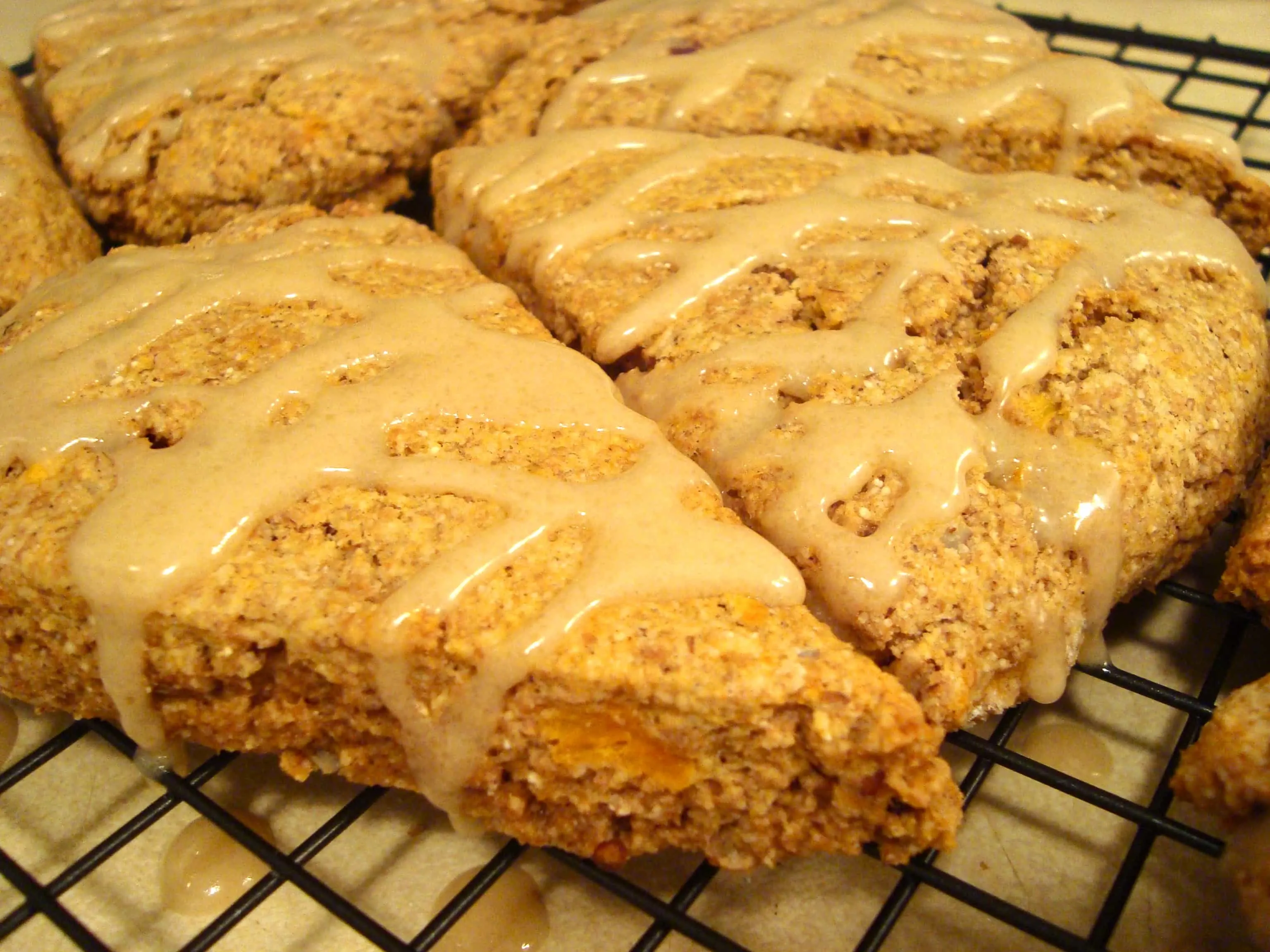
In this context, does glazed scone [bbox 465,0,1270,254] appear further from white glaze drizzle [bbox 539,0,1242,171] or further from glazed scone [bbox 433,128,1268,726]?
glazed scone [bbox 433,128,1268,726]

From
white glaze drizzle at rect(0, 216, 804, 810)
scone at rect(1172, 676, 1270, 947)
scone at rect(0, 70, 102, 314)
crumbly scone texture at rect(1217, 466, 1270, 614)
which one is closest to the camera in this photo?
scone at rect(1172, 676, 1270, 947)

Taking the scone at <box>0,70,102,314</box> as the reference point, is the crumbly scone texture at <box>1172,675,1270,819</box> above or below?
below

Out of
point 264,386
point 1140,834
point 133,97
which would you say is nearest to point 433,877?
point 264,386

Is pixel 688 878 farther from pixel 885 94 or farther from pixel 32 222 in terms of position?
pixel 32 222

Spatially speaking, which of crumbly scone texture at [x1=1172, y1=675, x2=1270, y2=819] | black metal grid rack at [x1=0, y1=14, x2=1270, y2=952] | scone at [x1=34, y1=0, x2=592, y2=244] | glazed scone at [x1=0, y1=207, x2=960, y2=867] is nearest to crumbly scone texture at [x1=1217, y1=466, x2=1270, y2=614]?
black metal grid rack at [x1=0, y1=14, x2=1270, y2=952]

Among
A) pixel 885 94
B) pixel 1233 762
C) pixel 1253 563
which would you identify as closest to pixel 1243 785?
pixel 1233 762

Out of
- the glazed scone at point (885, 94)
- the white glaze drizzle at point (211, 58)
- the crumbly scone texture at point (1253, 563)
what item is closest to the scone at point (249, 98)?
the white glaze drizzle at point (211, 58)

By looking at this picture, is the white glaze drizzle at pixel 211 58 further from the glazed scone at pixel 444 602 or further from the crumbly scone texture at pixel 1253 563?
the crumbly scone texture at pixel 1253 563
